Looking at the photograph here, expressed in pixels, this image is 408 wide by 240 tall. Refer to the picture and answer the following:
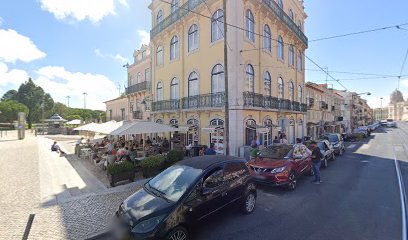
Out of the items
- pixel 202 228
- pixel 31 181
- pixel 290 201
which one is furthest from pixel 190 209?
pixel 31 181

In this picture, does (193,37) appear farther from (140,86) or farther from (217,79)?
(140,86)

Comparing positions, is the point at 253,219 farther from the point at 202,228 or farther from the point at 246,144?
the point at 246,144

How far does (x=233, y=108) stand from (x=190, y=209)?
990 centimetres

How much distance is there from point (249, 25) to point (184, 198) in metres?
14.4

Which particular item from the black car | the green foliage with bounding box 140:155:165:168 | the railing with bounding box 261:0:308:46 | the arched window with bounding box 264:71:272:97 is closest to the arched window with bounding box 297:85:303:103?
the railing with bounding box 261:0:308:46

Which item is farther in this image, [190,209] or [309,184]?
[309,184]

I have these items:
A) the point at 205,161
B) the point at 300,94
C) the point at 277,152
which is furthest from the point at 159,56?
the point at 205,161

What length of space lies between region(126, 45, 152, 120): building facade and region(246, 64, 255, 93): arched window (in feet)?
38.3

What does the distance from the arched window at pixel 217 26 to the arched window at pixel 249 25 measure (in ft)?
5.89

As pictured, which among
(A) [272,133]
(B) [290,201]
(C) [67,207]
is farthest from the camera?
(A) [272,133]

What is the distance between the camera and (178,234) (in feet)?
14.5

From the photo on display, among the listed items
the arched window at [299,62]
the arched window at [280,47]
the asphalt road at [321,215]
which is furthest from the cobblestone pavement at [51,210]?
the arched window at [299,62]

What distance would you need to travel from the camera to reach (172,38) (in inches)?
774

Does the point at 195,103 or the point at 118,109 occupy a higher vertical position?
the point at 118,109
